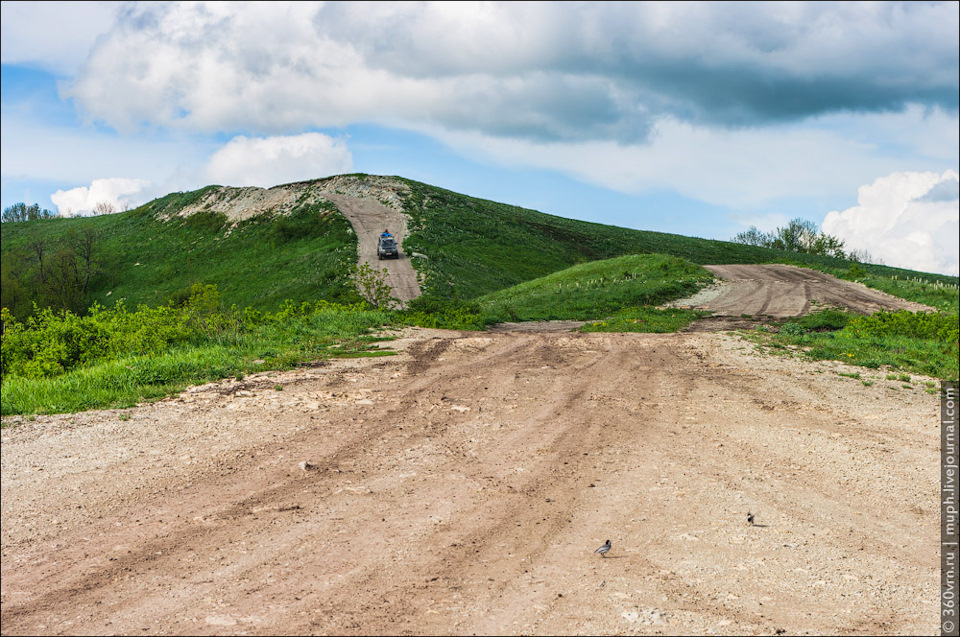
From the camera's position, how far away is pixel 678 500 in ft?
24.0

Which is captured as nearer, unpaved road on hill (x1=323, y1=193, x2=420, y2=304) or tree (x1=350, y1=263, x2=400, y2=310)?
tree (x1=350, y1=263, x2=400, y2=310)

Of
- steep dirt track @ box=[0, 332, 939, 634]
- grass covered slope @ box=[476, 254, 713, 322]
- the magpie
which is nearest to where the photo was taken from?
steep dirt track @ box=[0, 332, 939, 634]

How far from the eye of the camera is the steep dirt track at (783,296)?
27.8 metres

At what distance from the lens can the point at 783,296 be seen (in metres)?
32.1

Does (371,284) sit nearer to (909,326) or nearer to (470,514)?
(909,326)

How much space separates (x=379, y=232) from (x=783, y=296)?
38021 millimetres

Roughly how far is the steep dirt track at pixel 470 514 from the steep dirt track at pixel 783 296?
17.0 metres

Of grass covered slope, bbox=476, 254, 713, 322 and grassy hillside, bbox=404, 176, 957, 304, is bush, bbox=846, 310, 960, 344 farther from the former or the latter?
grassy hillside, bbox=404, 176, 957, 304

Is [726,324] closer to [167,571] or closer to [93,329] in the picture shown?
[93,329]

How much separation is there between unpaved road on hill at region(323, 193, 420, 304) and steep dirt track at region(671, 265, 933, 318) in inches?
745

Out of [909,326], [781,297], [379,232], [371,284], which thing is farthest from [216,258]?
[909,326]

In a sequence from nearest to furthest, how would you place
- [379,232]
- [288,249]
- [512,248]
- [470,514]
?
1. [470,514]
2. [379,232]
3. [288,249]
4. [512,248]

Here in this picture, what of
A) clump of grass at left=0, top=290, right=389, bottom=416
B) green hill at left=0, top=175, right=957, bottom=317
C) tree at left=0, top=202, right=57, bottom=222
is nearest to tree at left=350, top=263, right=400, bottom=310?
green hill at left=0, top=175, right=957, bottom=317

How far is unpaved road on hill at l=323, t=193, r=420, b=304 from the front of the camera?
4494cm
